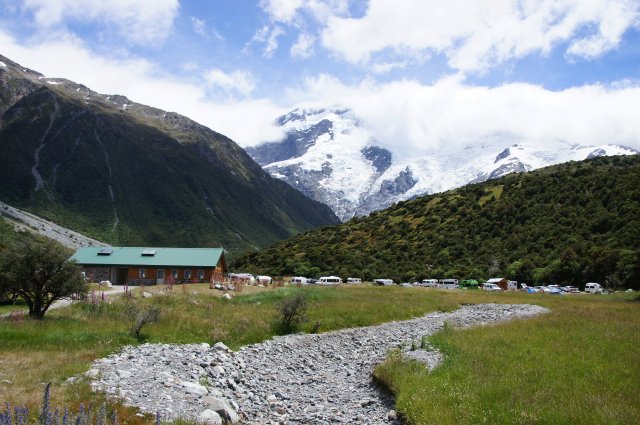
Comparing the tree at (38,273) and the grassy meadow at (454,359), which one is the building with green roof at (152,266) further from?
the tree at (38,273)

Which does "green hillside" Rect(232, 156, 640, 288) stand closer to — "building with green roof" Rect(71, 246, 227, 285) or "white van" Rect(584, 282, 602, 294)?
"white van" Rect(584, 282, 602, 294)

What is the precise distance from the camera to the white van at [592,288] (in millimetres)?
61378

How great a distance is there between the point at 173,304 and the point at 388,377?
69.1 ft

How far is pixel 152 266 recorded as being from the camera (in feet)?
225

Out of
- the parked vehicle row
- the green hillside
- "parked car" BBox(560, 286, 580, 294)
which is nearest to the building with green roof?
the parked vehicle row

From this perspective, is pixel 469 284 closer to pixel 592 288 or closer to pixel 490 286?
pixel 490 286

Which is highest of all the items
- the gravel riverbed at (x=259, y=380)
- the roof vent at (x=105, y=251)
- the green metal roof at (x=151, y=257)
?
the roof vent at (x=105, y=251)

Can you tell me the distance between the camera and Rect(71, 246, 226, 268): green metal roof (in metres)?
68.8

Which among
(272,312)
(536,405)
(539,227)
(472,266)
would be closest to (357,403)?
(536,405)

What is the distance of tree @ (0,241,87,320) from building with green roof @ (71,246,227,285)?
129 feet

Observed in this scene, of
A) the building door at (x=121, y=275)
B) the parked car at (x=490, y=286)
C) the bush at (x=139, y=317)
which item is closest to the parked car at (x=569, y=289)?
the parked car at (x=490, y=286)

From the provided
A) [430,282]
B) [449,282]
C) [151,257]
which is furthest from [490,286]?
[151,257]

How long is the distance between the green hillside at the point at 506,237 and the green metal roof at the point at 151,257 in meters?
24.8

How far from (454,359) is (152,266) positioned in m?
57.3
